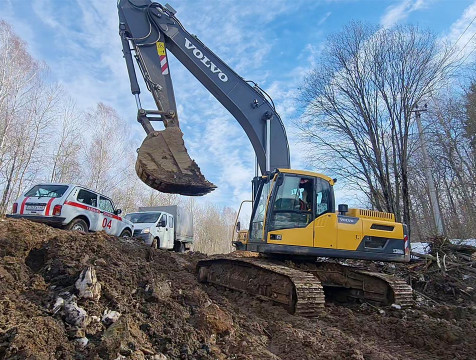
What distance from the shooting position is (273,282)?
5.87 metres

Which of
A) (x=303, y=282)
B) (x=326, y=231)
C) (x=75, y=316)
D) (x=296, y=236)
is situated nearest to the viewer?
(x=75, y=316)

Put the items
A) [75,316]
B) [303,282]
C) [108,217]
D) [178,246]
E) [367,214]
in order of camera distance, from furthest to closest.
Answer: [178,246] < [108,217] < [367,214] < [303,282] < [75,316]

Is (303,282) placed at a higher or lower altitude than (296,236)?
lower

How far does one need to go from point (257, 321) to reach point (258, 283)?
4.47ft

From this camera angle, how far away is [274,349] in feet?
13.1

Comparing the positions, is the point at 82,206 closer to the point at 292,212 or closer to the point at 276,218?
the point at 276,218

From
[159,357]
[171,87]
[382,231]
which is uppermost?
[171,87]

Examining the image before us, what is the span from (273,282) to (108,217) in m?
6.25

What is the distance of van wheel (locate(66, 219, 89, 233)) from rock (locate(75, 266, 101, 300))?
513 centimetres

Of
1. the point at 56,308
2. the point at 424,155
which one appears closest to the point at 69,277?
the point at 56,308

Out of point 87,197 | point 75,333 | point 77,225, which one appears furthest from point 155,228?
point 75,333

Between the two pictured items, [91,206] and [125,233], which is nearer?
[91,206]

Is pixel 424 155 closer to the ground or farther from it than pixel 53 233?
farther from it

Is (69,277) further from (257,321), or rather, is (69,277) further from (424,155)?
(424,155)
